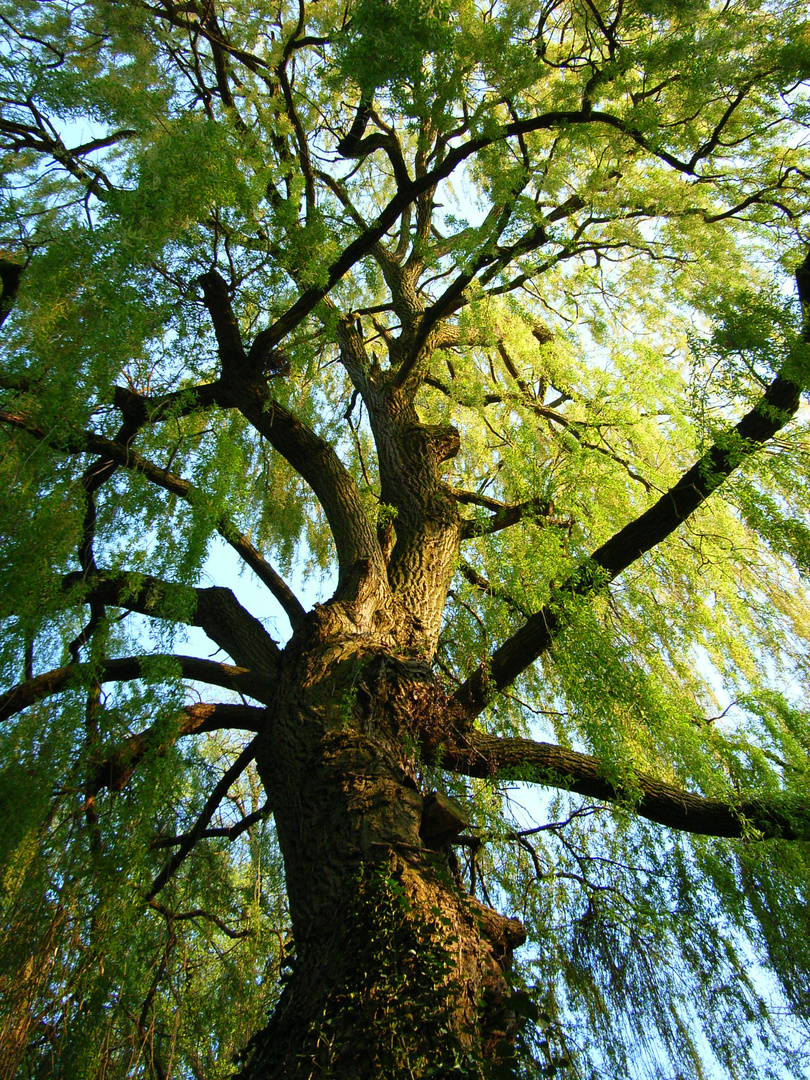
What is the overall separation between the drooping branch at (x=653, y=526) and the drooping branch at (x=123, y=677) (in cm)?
78

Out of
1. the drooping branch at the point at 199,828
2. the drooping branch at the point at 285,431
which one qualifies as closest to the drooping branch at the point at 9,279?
the drooping branch at the point at 285,431

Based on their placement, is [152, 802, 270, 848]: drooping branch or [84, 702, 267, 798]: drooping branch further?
[152, 802, 270, 848]: drooping branch

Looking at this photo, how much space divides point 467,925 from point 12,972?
3.66ft

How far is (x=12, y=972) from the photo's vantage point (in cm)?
166

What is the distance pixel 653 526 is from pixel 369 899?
1636mm

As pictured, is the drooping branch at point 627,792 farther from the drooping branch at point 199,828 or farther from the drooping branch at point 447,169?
the drooping branch at point 447,169

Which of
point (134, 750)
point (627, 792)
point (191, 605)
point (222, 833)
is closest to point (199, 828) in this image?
point (222, 833)

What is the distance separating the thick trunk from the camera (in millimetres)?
1190

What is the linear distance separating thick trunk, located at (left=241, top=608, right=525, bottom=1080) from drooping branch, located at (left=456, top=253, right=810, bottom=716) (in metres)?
0.46

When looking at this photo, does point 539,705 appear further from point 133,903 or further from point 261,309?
point 261,309

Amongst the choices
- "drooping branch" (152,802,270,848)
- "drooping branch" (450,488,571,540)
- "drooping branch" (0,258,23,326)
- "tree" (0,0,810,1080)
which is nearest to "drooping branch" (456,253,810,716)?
"tree" (0,0,810,1080)

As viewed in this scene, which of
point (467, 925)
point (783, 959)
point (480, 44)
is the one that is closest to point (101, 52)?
point (480, 44)

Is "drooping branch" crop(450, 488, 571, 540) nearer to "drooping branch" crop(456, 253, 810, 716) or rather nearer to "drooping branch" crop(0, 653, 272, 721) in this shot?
"drooping branch" crop(456, 253, 810, 716)

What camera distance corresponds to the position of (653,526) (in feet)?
8.07
